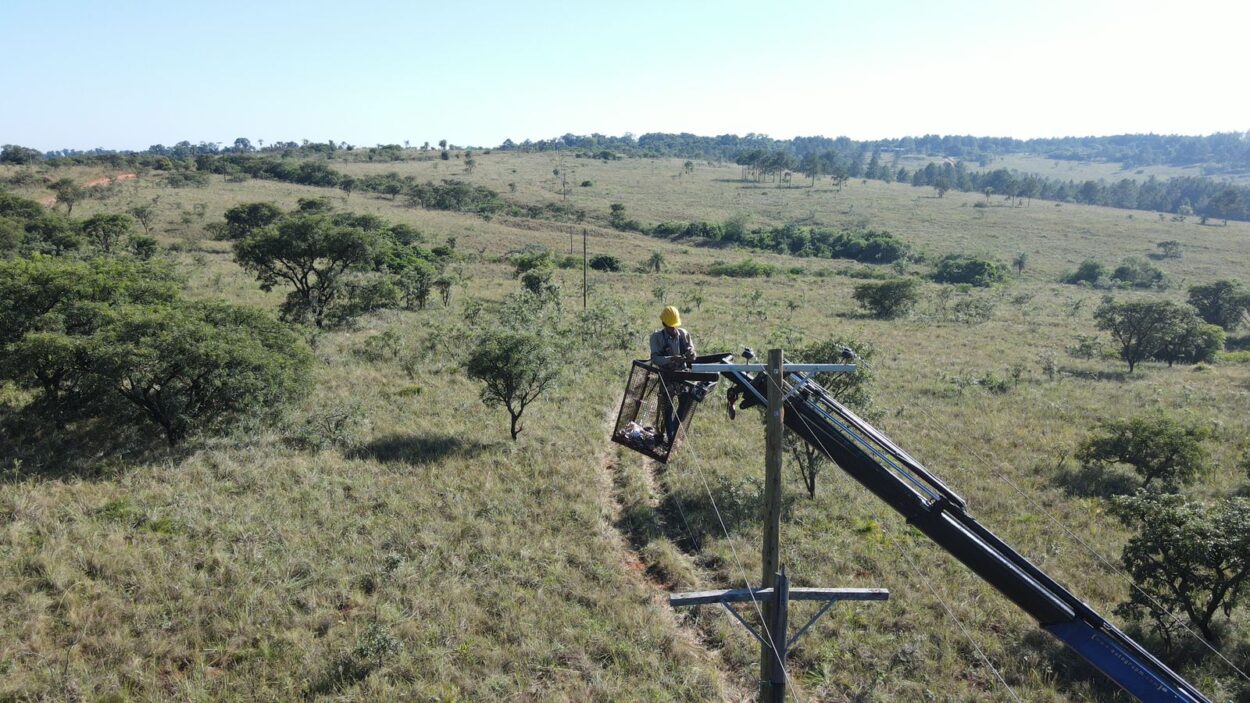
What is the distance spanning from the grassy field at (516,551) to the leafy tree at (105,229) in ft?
82.5

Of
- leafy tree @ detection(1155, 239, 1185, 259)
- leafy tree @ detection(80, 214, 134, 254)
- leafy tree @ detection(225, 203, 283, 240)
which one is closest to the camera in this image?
leafy tree @ detection(80, 214, 134, 254)

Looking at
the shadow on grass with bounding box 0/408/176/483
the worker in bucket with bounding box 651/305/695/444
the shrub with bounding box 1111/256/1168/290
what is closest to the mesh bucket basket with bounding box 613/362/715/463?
the worker in bucket with bounding box 651/305/695/444

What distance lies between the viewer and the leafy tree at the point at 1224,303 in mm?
42312

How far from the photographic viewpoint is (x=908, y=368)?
94.3 ft

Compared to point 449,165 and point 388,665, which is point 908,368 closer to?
point 388,665

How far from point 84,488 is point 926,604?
1772cm

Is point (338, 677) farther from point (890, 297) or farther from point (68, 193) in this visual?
point (68, 193)

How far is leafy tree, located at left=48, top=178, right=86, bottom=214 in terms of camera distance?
191 feet

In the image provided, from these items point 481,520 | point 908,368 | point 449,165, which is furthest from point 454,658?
point 449,165

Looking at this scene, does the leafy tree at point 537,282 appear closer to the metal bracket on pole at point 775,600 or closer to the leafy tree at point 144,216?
the metal bracket on pole at point 775,600

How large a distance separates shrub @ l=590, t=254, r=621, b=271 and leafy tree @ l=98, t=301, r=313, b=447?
40.7 meters

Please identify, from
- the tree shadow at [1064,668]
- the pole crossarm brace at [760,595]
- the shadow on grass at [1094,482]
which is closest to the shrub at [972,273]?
the shadow on grass at [1094,482]

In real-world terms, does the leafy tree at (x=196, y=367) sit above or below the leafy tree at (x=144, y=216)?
below

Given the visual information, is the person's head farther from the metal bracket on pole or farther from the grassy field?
the grassy field
